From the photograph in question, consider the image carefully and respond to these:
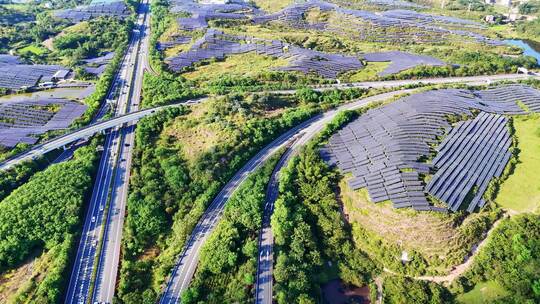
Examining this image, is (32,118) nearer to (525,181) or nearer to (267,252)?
(267,252)

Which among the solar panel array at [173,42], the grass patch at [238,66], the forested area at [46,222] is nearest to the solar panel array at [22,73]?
the solar panel array at [173,42]

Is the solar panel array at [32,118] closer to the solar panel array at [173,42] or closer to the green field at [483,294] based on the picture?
the solar panel array at [173,42]

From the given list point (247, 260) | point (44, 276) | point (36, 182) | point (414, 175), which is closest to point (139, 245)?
point (44, 276)

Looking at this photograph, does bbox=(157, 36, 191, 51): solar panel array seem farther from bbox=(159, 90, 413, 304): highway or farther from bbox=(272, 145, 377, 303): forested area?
bbox=(272, 145, 377, 303): forested area

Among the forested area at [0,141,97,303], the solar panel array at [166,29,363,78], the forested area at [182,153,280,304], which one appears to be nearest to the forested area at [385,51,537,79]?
the solar panel array at [166,29,363,78]

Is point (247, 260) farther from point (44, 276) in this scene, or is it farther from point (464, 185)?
point (464, 185)

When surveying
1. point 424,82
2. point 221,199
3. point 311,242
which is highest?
point 424,82

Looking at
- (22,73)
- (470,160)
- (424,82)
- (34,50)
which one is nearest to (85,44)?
(34,50)
